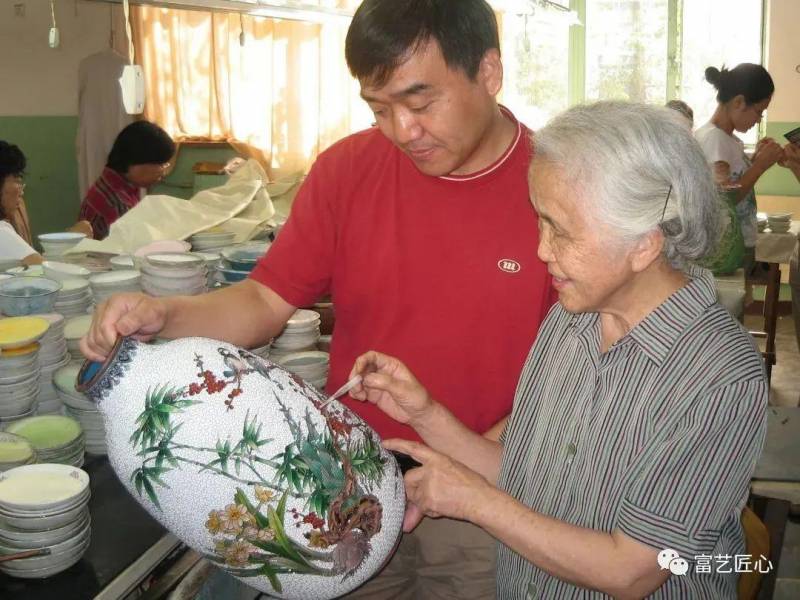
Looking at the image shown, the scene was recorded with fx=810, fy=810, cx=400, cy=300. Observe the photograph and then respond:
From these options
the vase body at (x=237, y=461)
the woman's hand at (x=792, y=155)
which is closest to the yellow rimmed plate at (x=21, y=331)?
the vase body at (x=237, y=461)

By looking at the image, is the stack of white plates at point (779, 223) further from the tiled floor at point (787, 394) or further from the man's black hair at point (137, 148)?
the man's black hair at point (137, 148)

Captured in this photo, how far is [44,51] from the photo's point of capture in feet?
17.9

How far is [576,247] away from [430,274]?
483 millimetres

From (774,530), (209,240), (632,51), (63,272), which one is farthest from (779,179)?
(63,272)

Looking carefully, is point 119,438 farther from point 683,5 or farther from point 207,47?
point 683,5

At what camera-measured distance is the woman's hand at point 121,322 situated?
1207 millimetres

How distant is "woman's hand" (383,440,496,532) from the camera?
121 cm

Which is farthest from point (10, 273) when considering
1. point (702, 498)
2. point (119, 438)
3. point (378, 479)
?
point (702, 498)

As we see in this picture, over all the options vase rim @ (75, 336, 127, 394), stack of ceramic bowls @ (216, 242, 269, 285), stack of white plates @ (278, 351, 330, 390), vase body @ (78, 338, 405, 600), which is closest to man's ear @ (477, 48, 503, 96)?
vase body @ (78, 338, 405, 600)

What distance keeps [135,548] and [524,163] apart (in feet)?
3.32

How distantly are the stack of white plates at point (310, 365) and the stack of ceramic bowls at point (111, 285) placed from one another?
1.48ft

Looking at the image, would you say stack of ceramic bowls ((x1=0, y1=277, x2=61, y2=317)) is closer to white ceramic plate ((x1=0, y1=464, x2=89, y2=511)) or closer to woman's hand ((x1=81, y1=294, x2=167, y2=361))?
white ceramic plate ((x1=0, y1=464, x2=89, y2=511))

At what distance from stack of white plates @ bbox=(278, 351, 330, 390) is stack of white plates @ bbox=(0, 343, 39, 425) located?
2.11 feet

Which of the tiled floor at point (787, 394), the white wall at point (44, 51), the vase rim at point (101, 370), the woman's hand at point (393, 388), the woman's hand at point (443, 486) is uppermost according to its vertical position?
the white wall at point (44, 51)
